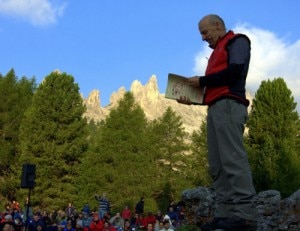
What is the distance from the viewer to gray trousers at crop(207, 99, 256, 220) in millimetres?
3680

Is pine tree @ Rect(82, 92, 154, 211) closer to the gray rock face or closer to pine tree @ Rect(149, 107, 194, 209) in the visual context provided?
pine tree @ Rect(149, 107, 194, 209)

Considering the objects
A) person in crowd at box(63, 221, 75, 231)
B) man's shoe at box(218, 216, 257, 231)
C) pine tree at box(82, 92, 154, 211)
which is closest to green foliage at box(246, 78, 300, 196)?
pine tree at box(82, 92, 154, 211)

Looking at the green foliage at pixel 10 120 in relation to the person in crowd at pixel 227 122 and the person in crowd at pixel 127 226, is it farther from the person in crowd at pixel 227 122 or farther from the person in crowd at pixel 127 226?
the person in crowd at pixel 227 122

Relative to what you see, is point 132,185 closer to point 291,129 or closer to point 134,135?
point 134,135

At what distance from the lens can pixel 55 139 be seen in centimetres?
3947

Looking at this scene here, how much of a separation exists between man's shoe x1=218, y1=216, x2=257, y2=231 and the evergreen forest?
99.1 feet

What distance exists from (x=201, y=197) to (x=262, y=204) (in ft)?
7.69

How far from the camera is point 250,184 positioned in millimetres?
3725

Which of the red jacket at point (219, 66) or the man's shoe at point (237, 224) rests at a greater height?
the red jacket at point (219, 66)

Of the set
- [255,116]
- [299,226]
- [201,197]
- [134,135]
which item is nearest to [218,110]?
[299,226]

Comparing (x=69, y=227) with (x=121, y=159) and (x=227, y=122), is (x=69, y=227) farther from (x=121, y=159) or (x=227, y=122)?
(x=121, y=159)

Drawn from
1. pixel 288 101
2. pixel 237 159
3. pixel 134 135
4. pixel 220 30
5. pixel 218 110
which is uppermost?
pixel 288 101

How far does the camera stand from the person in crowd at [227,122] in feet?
12.1

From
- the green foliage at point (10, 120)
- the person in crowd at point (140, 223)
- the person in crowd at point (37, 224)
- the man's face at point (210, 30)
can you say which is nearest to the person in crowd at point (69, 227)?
the person in crowd at point (37, 224)
